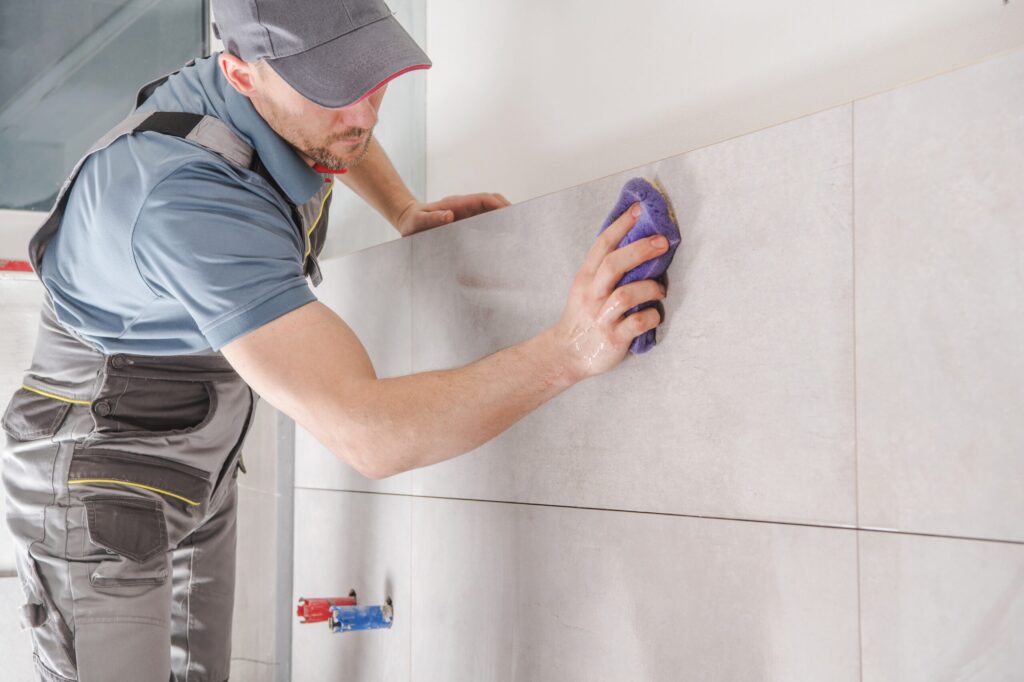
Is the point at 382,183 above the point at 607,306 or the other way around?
above

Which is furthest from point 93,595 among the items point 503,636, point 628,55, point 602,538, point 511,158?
point 628,55

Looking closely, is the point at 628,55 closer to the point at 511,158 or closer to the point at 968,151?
the point at 511,158

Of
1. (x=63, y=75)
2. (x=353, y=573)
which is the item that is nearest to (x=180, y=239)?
(x=353, y=573)

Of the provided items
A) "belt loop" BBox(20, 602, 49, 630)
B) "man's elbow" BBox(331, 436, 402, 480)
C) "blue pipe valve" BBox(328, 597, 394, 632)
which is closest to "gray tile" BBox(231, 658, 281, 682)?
"blue pipe valve" BBox(328, 597, 394, 632)

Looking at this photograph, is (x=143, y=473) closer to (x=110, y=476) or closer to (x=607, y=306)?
(x=110, y=476)

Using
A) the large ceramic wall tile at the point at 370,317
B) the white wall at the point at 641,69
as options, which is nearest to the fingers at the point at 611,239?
the white wall at the point at 641,69

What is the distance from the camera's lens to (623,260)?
953 mm

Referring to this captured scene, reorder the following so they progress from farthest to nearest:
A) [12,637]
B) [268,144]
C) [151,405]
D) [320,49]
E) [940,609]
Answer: [12,637], [151,405], [268,144], [320,49], [940,609]

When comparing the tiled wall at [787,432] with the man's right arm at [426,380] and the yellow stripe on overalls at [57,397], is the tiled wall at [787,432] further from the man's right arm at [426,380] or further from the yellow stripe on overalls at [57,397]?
the yellow stripe on overalls at [57,397]

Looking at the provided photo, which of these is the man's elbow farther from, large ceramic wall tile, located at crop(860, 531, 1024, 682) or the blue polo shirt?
large ceramic wall tile, located at crop(860, 531, 1024, 682)

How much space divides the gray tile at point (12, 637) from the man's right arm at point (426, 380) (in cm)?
131

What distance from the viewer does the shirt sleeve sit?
984 mm

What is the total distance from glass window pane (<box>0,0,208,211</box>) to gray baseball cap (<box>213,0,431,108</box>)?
3.74 ft

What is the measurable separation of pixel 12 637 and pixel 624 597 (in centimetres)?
157
